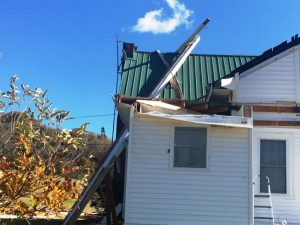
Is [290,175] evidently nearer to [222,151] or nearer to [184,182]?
[222,151]

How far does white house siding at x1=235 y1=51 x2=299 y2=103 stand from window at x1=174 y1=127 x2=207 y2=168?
5.84 ft

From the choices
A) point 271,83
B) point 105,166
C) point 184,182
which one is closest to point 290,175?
point 271,83

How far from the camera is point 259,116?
39.8 feet

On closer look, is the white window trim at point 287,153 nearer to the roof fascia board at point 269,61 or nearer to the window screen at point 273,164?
the window screen at point 273,164

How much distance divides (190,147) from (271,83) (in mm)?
3024

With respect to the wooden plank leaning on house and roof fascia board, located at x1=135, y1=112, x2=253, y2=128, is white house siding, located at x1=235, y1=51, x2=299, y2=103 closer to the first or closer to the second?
roof fascia board, located at x1=135, y1=112, x2=253, y2=128

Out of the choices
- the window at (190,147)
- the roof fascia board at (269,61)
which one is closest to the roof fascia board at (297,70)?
the roof fascia board at (269,61)

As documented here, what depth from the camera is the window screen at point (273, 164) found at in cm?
1188

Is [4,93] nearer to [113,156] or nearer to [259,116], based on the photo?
[113,156]

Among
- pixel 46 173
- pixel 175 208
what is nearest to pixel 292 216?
pixel 175 208

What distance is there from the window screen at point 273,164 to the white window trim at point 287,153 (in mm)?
100

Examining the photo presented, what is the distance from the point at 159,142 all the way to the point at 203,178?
4.48 feet

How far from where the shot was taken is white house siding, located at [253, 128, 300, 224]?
455 inches

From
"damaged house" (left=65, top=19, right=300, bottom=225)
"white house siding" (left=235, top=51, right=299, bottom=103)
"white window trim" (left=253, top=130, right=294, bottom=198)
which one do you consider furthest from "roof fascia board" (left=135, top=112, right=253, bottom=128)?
"white house siding" (left=235, top=51, right=299, bottom=103)
